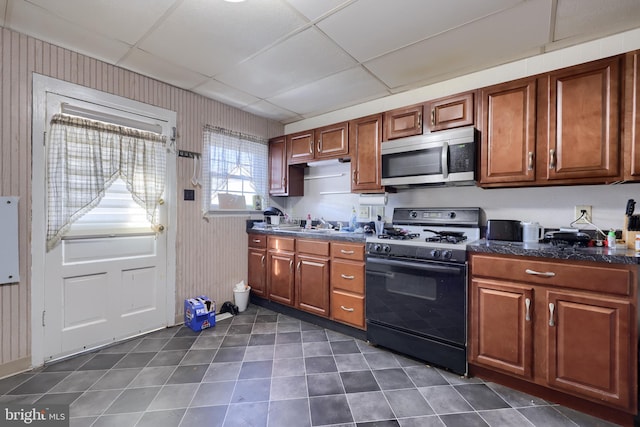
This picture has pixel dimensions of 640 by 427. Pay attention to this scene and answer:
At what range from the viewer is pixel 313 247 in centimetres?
282

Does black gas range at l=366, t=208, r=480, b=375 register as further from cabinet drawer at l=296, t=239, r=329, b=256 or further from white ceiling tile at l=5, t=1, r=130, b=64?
white ceiling tile at l=5, t=1, r=130, b=64

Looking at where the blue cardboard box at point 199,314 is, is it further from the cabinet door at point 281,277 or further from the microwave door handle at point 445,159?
the microwave door handle at point 445,159

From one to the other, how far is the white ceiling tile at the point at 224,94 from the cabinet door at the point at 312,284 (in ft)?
6.04

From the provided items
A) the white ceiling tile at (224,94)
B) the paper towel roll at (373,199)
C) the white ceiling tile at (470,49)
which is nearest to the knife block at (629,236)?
the white ceiling tile at (470,49)

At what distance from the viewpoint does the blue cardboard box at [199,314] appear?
8.80 feet

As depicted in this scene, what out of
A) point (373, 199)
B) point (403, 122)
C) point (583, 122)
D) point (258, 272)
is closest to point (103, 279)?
point (258, 272)

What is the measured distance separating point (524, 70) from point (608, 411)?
2.37 metres

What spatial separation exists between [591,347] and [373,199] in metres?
1.90

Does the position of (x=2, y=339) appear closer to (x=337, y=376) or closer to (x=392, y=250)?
(x=337, y=376)

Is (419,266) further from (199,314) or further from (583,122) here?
(199,314)

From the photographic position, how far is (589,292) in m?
1.56

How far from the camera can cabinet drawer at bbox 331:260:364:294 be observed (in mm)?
2494

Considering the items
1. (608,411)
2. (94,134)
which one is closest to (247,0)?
(94,134)

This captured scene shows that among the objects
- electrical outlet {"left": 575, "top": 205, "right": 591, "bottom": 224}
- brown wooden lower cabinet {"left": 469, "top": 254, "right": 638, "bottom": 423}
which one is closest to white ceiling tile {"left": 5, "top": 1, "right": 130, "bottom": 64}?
brown wooden lower cabinet {"left": 469, "top": 254, "right": 638, "bottom": 423}
